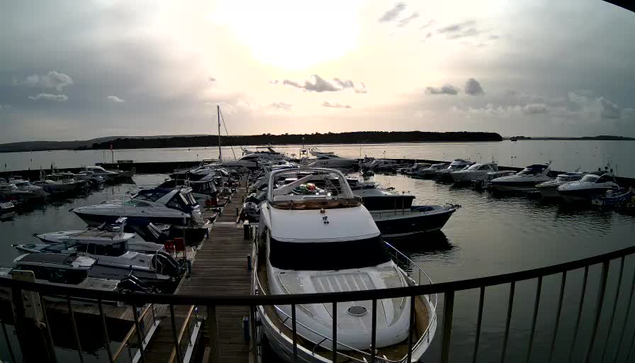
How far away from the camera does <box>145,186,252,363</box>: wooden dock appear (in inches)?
321

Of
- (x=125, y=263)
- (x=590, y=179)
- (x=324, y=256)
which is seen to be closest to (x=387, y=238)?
(x=125, y=263)

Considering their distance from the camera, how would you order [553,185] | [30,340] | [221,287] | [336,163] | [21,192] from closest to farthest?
[30,340]
[221,287]
[553,185]
[21,192]
[336,163]

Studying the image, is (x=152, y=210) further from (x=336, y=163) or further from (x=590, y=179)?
(x=336, y=163)

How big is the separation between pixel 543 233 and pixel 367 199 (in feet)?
41.2

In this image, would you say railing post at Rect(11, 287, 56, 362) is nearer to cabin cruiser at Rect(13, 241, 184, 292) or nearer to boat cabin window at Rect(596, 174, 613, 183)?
cabin cruiser at Rect(13, 241, 184, 292)

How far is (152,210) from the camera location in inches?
802

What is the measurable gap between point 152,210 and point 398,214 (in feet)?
46.1

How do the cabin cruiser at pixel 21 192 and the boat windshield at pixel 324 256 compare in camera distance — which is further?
the cabin cruiser at pixel 21 192

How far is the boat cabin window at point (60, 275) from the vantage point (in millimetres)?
11781

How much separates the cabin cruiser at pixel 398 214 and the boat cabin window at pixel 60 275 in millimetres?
13411

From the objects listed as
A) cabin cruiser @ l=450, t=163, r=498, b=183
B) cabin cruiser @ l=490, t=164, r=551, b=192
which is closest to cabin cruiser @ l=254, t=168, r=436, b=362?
cabin cruiser @ l=490, t=164, r=551, b=192

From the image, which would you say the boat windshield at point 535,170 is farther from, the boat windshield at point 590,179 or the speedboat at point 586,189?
the speedboat at point 586,189

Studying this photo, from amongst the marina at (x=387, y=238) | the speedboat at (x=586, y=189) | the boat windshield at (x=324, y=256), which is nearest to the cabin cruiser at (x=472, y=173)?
the marina at (x=387, y=238)

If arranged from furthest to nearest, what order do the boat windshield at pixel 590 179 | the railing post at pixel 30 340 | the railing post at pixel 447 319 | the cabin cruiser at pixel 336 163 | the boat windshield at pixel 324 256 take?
the cabin cruiser at pixel 336 163, the boat windshield at pixel 590 179, the boat windshield at pixel 324 256, the railing post at pixel 30 340, the railing post at pixel 447 319
